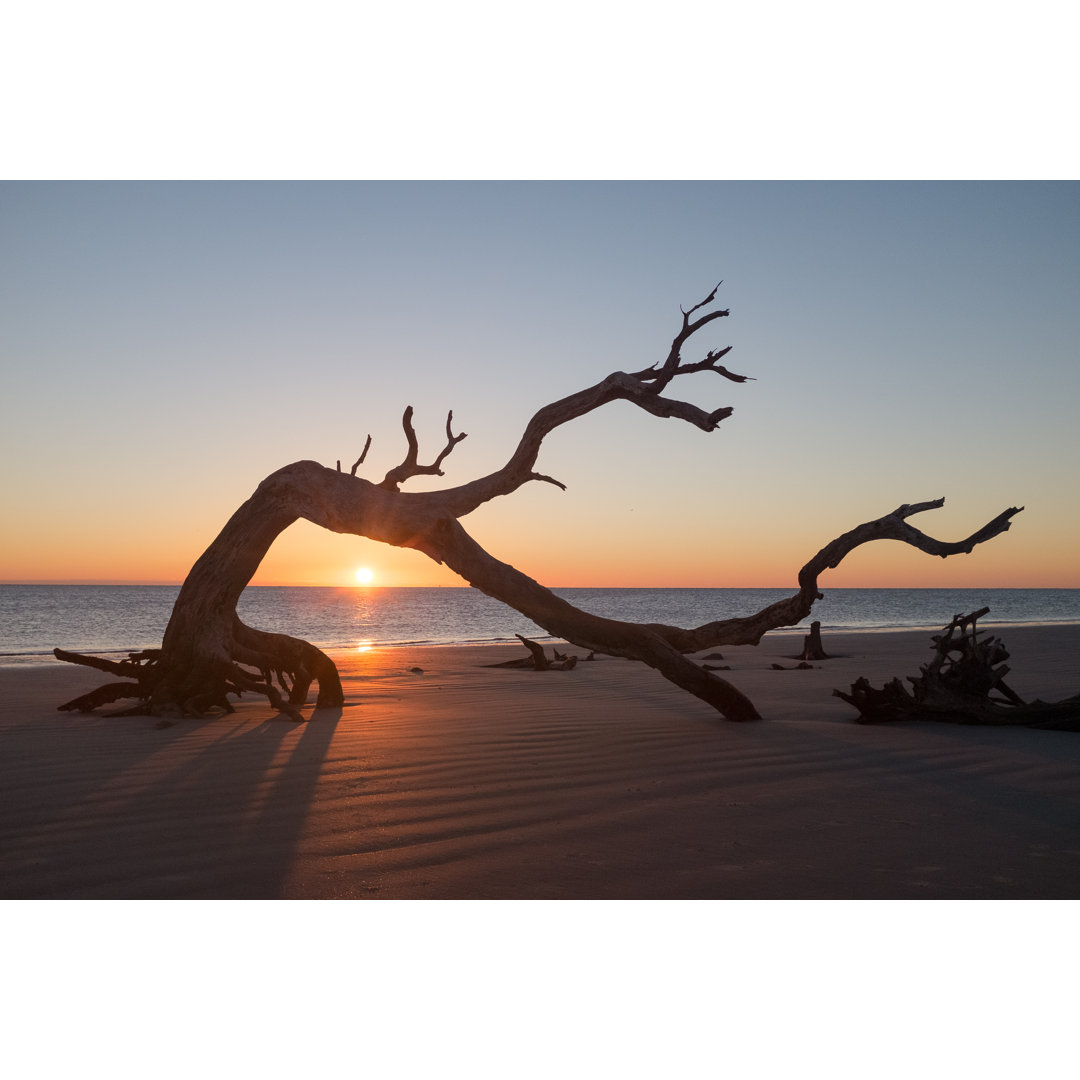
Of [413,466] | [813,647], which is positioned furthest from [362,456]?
[813,647]

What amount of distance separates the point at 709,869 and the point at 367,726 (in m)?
3.76

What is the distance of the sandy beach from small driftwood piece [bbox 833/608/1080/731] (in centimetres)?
20

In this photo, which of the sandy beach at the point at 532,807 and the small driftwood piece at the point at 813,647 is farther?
the small driftwood piece at the point at 813,647

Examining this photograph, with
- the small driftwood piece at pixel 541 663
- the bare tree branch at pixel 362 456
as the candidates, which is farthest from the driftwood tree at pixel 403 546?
the small driftwood piece at pixel 541 663

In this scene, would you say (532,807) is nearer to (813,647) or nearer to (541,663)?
(541,663)

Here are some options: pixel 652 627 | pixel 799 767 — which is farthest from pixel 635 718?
pixel 799 767

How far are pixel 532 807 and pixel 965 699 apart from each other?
413 centimetres

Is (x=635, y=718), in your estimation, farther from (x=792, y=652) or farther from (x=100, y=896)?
(x=792, y=652)

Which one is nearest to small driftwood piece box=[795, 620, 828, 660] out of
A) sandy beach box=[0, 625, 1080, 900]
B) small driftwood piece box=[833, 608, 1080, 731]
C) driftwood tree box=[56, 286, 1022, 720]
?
sandy beach box=[0, 625, 1080, 900]

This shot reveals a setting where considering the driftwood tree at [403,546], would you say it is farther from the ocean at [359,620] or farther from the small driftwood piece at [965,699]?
the ocean at [359,620]

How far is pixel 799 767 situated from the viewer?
466 centimetres

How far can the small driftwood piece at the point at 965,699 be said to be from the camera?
596 centimetres

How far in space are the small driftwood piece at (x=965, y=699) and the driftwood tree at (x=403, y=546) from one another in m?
1.01

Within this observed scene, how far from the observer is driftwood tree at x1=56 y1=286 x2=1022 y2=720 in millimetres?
6020
